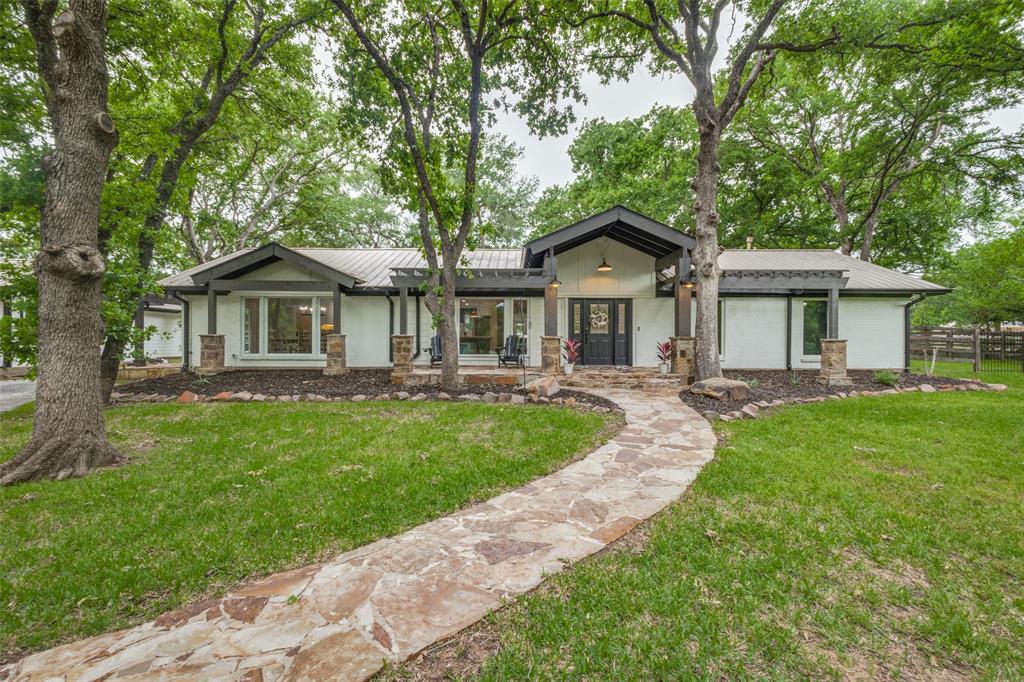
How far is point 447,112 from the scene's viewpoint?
7750mm

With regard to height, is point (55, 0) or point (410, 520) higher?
point (55, 0)

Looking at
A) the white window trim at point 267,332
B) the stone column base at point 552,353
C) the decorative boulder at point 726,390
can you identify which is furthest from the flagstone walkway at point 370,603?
the white window trim at point 267,332

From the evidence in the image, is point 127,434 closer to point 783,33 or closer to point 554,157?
point 783,33

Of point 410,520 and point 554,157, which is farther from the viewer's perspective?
point 554,157

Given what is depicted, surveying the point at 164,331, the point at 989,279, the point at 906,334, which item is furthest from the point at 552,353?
the point at 989,279

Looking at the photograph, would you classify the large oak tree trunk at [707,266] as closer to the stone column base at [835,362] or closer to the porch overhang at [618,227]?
the porch overhang at [618,227]

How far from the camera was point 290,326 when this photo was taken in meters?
11.2

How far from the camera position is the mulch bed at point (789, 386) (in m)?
6.77

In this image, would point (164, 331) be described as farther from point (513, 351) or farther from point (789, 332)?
point (789, 332)

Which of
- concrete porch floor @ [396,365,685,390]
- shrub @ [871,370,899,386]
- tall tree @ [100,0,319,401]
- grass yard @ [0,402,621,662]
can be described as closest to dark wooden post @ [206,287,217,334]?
tall tree @ [100,0,319,401]

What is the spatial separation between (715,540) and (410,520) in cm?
204

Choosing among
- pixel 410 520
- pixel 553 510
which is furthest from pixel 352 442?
pixel 553 510

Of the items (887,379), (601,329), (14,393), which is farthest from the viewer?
(601,329)

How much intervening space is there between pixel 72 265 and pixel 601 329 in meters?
10.00
